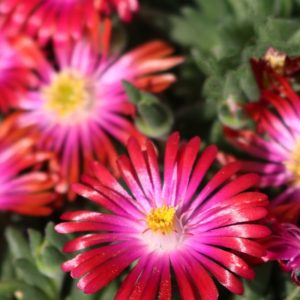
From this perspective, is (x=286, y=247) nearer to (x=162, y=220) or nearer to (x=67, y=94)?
(x=162, y=220)

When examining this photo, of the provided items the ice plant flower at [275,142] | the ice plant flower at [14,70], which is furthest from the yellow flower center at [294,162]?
the ice plant flower at [14,70]

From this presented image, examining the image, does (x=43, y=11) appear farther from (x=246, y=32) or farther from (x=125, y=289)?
(x=125, y=289)

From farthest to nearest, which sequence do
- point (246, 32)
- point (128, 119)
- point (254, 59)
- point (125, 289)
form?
point (128, 119) → point (246, 32) → point (254, 59) → point (125, 289)

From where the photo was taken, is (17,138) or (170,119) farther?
(17,138)

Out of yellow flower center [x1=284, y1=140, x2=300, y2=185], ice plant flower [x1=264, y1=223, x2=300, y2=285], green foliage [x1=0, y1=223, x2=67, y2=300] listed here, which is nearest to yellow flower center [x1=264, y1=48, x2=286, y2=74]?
yellow flower center [x1=284, y1=140, x2=300, y2=185]

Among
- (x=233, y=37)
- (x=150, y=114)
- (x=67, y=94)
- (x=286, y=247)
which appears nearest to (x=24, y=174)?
(x=67, y=94)

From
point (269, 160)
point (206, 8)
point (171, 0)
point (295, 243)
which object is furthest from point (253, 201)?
Result: point (171, 0)
